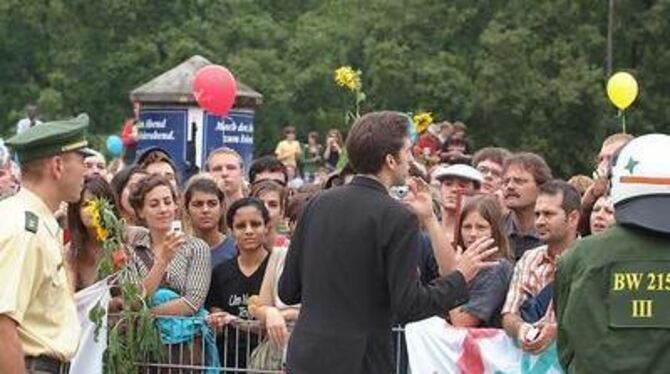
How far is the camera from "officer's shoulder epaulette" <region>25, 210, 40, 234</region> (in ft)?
23.7

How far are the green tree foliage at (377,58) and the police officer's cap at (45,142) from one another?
35.4m

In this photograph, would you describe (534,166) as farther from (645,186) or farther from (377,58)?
(377,58)

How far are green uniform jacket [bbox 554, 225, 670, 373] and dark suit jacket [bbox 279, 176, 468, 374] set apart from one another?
67.5 inches

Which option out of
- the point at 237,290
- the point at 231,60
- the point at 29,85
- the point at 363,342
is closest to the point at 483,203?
the point at 237,290

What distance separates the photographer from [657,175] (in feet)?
19.7

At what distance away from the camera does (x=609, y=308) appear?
19.5 feet

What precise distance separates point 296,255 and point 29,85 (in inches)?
1986

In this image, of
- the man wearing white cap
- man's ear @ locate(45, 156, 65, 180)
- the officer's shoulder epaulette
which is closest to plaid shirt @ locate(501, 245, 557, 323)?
the man wearing white cap

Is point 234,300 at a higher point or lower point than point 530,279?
lower

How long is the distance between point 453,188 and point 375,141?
307 centimetres

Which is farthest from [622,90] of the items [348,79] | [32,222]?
[32,222]

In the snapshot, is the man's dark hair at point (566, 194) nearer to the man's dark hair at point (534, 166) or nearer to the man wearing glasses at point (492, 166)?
the man's dark hair at point (534, 166)

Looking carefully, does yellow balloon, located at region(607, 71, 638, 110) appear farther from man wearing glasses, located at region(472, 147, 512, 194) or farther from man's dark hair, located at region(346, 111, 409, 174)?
man's dark hair, located at region(346, 111, 409, 174)

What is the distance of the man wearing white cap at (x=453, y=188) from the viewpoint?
1061 centimetres
